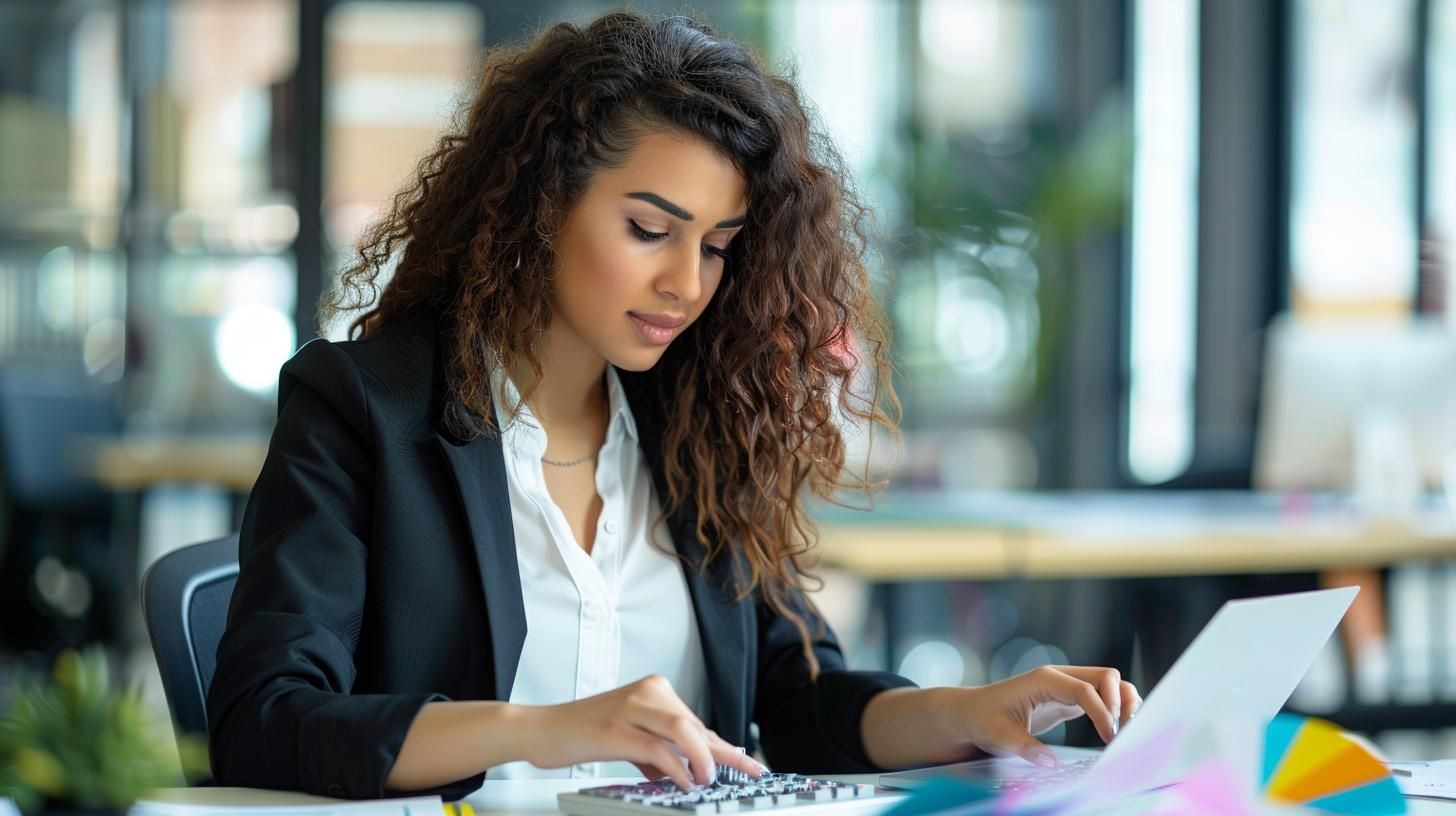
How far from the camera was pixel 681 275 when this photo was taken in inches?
59.3

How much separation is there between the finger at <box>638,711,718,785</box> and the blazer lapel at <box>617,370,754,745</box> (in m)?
0.50

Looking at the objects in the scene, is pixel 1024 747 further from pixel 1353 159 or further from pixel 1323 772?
pixel 1353 159

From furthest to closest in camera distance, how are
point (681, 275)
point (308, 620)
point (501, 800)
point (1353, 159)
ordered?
point (1353, 159) < point (681, 275) < point (308, 620) < point (501, 800)

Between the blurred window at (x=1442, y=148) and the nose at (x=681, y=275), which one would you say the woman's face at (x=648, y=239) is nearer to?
the nose at (x=681, y=275)

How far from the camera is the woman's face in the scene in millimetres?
1502

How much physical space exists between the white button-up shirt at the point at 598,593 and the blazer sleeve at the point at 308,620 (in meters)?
0.18

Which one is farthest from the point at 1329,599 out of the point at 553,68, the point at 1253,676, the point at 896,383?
the point at 896,383

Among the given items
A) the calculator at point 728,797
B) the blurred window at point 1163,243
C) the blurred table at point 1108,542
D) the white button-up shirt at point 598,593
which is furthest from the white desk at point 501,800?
the blurred window at point 1163,243

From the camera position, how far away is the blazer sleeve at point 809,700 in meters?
1.54

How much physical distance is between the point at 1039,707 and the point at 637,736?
1.35 ft

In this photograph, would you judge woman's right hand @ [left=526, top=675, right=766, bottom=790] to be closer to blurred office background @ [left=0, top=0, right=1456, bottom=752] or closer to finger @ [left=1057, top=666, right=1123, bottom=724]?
finger @ [left=1057, top=666, right=1123, bottom=724]

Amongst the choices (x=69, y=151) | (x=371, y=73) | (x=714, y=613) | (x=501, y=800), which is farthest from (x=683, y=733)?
(x=69, y=151)

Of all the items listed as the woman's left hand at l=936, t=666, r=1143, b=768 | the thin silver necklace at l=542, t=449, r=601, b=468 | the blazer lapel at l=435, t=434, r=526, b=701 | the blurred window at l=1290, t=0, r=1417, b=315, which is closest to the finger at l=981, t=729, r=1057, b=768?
the woman's left hand at l=936, t=666, r=1143, b=768

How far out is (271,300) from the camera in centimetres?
617
